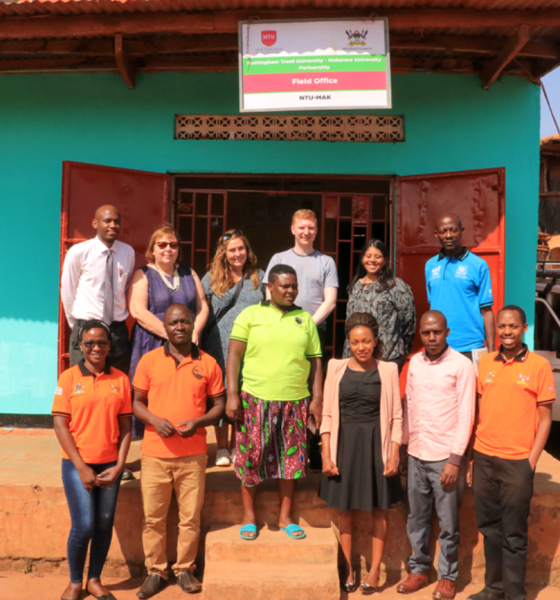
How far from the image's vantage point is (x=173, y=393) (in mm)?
3268

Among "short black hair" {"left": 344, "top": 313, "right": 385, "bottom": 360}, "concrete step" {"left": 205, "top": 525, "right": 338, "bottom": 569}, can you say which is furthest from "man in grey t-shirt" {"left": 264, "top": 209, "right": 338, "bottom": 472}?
"concrete step" {"left": 205, "top": 525, "right": 338, "bottom": 569}

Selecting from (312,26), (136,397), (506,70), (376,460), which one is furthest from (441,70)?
(136,397)

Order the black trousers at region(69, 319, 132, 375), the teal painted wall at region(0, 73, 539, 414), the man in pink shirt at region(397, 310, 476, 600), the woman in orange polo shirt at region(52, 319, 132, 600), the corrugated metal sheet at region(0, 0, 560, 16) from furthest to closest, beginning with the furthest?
the teal painted wall at region(0, 73, 539, 414) < the corrugated metal sheet at region(0, 0, 560, 16) < the black trousers at region(69, 319, 132, 375) < the man in pink shirt at region(397, 310, 476, 600) < the woman in orange polo shirt at region(52, 319, 132, 600)

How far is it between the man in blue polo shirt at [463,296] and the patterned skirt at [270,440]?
50.0 inches

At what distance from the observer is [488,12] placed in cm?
423

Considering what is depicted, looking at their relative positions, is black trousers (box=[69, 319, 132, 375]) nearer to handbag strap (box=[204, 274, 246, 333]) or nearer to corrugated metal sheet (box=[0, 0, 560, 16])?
handbag strap (box=[204, 274, 246, 333])

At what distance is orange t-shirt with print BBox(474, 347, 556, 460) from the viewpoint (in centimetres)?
316

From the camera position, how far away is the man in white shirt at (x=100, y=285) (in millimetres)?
3680

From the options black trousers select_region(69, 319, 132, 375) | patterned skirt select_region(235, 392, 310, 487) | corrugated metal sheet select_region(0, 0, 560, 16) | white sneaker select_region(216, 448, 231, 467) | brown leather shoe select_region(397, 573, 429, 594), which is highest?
corrugated metal sheet select_region(0, 0, 560, 16)

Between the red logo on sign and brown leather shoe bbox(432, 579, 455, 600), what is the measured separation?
3.80m

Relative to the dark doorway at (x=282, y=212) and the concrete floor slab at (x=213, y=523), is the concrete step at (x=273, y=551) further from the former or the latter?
the dark doorway at (x=282, y=212)

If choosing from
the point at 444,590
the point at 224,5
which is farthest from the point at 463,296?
the point at 224,5

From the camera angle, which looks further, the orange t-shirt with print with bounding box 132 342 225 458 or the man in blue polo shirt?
the man in blue polo shirt

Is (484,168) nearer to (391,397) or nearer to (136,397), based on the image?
(391,397)
